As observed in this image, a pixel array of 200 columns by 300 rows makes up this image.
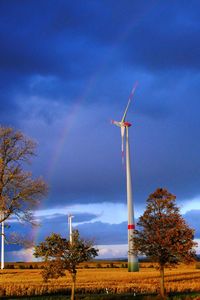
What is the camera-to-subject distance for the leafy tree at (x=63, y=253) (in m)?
55.7

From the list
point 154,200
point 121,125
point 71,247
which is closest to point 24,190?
point 71,247

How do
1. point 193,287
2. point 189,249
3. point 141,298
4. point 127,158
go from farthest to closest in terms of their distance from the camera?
point 127,158
point 193,287
point 189,249
point 141,298

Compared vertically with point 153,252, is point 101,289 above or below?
below

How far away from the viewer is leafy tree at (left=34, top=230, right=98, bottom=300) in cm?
5572

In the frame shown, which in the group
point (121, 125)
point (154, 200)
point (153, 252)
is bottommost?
point (153, 252)

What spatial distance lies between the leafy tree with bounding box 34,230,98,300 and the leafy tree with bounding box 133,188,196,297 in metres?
7.42

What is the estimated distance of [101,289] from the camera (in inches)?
2512

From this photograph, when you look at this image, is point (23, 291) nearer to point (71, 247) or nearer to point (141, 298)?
point (71, 247)

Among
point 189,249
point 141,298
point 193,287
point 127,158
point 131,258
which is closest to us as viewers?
point 141,298

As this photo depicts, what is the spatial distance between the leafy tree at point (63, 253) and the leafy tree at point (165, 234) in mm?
7417

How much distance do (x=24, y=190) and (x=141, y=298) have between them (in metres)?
19.1

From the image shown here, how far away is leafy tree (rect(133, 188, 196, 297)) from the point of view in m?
60.0

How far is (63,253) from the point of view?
56375 mm

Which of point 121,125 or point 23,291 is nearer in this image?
point 23,291
